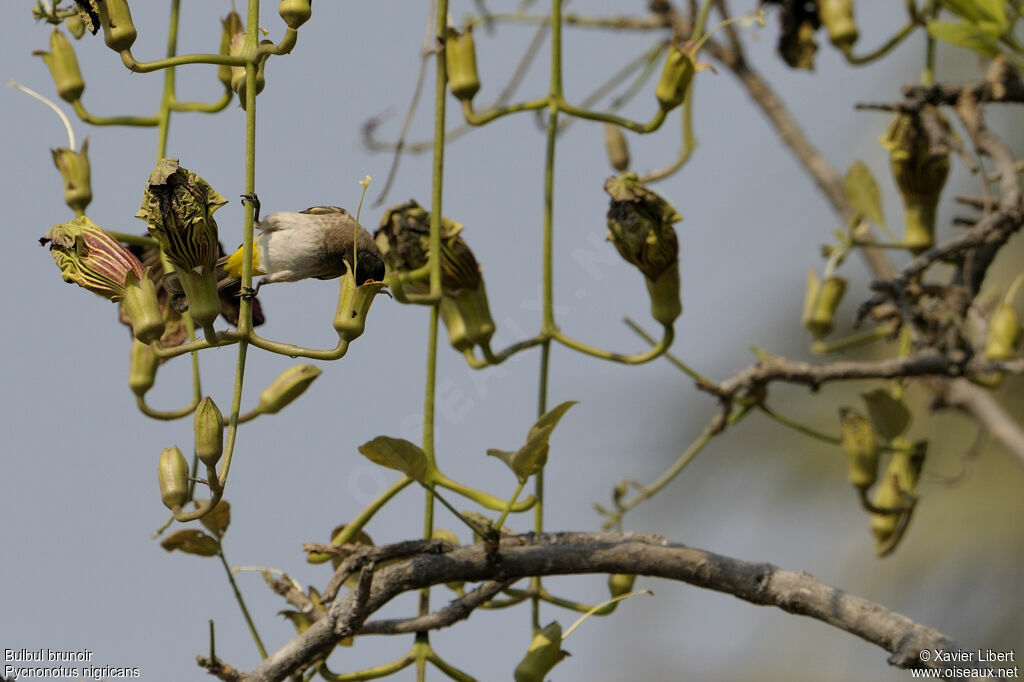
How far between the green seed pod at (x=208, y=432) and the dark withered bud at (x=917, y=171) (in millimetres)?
896

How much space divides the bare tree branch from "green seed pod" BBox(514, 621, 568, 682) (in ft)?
0.17

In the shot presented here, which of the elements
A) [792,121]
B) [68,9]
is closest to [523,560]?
[68,9]

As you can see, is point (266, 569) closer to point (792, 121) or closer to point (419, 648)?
point (419, 648)

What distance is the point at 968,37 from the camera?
1038mm

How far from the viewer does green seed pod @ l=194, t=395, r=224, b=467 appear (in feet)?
2.10

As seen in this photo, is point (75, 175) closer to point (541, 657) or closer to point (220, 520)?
point (220, 520)

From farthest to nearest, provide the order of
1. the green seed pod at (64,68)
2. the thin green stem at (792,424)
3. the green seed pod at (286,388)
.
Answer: the thin green stem at (792,424), the green seed pod at (64,68), the green seed pod at (286,388)

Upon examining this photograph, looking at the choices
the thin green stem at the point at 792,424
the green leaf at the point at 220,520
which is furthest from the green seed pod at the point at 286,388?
the thin green stem at the point at 792,424

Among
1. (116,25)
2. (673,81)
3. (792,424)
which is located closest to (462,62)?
(673,81)

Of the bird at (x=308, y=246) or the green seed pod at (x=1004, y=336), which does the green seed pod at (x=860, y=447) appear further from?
the bird at (x=308, y=246)

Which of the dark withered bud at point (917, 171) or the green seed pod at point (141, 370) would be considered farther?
the dark withered bud at point (917, 171)

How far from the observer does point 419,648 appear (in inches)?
32.9

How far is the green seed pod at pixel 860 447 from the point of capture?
49.4 inches

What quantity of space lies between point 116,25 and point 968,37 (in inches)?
27.7
